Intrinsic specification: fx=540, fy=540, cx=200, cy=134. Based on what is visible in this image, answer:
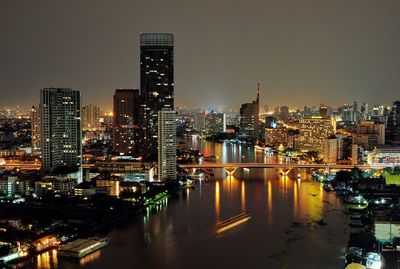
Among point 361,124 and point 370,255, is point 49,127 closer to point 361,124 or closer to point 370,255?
point 370,255

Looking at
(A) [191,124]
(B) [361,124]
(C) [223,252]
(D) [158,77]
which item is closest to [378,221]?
(C) [223,252]

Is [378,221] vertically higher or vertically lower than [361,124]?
lower

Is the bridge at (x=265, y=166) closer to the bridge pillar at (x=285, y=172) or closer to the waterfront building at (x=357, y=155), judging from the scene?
the bridge pillar at (x=285, y=172)

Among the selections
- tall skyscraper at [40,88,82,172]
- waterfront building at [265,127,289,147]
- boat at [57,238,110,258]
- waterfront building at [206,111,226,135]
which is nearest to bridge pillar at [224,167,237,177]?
tall skyscraper at [40,88,82,172]

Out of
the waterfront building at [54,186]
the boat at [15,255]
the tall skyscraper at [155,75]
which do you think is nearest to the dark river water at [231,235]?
the boat at [15,255]

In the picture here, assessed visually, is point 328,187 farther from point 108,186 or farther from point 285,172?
point 108,186

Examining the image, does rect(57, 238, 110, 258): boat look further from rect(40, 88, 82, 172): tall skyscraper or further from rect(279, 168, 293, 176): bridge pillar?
rect(279, 168, 293, 176): bridge pillar

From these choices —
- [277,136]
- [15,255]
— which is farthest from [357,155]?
[15,255]
